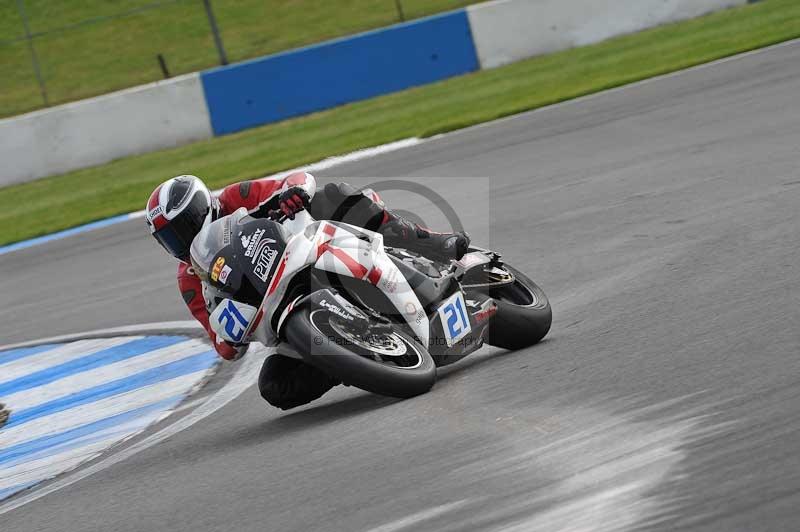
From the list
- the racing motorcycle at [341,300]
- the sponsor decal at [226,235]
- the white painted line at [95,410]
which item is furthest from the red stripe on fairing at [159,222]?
the white painted line at [95,410]

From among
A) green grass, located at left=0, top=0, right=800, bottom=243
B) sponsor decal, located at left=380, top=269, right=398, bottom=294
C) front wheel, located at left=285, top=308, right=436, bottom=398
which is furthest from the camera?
green grass, located at left=0, top=0, right=800, bottom=243

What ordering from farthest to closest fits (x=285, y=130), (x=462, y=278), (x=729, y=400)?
(x=285, y=130) → (x=462, y=278) → (x=729, y=400)

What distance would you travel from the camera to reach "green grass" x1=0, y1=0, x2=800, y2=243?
16.0m

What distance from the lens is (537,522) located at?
3.86 meters

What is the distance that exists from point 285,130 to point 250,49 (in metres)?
6.76

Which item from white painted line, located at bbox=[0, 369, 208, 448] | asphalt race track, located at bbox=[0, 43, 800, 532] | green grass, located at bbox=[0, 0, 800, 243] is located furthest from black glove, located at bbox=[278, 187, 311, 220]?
green grass, located at bbox=[0, 0, 800, 243]

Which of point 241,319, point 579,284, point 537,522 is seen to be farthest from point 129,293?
point 537,522

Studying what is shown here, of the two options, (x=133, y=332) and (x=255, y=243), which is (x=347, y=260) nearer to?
(x=255, y=243)

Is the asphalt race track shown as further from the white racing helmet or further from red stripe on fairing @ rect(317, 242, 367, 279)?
the white racing helmet

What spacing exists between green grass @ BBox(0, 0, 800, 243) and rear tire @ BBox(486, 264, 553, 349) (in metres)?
9.15

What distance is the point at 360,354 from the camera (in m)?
5.41

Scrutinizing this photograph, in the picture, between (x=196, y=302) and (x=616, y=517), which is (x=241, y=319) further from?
(x=616, y=517)

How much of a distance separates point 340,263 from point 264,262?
1.10ft

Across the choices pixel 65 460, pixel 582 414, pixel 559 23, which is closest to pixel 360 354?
pixel 582 414
